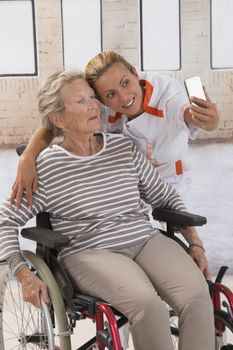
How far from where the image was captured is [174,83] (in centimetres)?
286

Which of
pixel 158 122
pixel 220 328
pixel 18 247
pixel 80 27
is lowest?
Result: pixel 220 328

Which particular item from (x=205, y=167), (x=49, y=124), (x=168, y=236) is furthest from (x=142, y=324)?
(x=205, y=167)

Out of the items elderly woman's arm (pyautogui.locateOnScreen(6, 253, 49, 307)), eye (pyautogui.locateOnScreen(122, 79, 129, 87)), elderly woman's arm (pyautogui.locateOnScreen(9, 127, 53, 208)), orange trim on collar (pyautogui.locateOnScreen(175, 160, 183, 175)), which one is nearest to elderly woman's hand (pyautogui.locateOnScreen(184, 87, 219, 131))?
eye (pyautogui.locateOnScreen(122, 79, 129, 87))

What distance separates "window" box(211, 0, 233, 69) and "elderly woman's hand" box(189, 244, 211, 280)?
1574 mm

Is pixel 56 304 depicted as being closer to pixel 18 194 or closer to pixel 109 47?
pixel 18 194

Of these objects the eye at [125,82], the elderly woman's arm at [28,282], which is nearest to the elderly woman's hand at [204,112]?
the eye at [125,82]

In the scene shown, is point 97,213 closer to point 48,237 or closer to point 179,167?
point 48,237

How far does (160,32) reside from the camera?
13.1 ft

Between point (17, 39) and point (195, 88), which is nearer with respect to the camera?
point (195, 88)

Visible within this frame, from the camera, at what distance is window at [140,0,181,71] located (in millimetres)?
3969

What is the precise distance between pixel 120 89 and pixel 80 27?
1.36 metres

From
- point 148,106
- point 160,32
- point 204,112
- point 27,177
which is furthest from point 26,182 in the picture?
point 160,32

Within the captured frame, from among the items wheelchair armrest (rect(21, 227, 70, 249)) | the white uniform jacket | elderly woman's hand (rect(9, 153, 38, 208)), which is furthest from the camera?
the white uniform jacket

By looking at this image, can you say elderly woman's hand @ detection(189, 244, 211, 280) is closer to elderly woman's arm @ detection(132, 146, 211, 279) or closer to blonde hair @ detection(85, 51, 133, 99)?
elderly woman's arm @ detection(132, 146, 211, 279)
